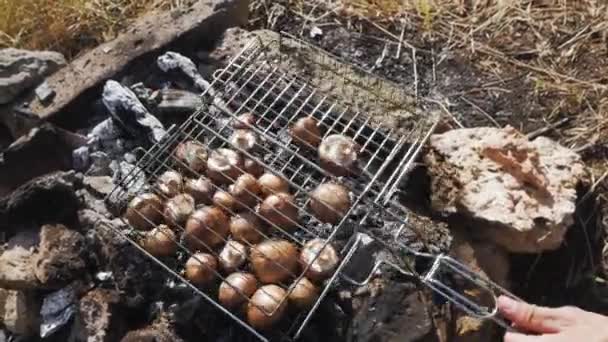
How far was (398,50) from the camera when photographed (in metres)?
2.90

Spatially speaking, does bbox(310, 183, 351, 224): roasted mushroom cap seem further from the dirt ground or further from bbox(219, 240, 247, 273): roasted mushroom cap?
the dirt ground

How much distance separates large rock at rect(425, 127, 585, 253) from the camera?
7.24 ft

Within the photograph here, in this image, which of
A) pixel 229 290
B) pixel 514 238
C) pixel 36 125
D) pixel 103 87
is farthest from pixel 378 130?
pixel 36 125

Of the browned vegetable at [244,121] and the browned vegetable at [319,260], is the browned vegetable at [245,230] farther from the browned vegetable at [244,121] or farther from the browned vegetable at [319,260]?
the browned vegetable at [244,121]

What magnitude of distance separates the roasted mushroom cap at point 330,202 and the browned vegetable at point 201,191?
0.26 metres

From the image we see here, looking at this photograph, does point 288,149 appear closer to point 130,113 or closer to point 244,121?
point 244,121

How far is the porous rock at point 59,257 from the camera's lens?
6.97ft

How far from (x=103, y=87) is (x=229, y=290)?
35.8 inches

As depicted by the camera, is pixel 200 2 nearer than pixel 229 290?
No

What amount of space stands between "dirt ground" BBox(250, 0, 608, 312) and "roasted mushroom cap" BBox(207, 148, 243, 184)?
29.4 inches

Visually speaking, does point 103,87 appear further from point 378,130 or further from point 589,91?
point 589,91

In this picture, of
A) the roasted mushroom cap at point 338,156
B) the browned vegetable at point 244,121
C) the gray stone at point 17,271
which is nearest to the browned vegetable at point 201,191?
the browned vegetable at point 244,121

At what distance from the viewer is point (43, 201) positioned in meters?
2.22

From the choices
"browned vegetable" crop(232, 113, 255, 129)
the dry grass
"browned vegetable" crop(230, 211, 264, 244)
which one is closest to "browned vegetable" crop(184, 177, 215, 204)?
"browned vegetable" crop(230, 211, 264, 244)
